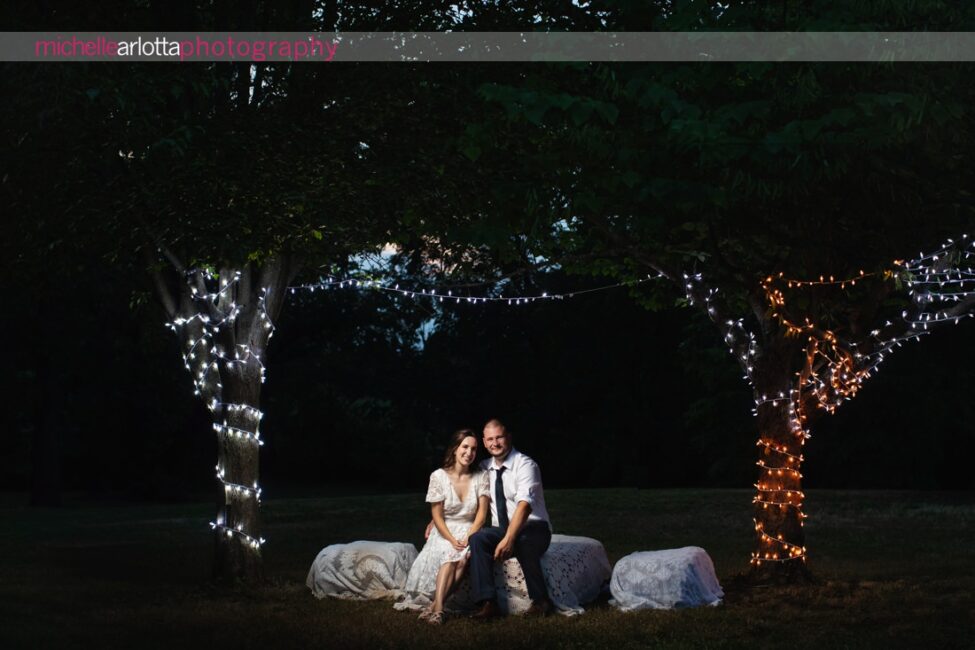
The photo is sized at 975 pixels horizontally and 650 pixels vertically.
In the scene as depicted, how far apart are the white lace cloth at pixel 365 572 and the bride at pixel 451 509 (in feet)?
3.38

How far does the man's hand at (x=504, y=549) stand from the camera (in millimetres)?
12031

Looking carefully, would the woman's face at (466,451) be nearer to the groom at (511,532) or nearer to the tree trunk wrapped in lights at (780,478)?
the groom at (511,532)

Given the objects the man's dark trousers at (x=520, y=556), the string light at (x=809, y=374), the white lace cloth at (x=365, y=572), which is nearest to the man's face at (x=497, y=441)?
the man's dark trousers at (x=520, y=556)

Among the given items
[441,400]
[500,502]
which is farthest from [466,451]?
[441,400]

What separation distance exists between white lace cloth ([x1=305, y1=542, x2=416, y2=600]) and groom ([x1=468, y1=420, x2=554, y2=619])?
1802 mm

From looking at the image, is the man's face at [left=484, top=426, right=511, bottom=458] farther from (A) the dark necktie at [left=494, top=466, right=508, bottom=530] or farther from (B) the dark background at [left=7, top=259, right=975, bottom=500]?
(B) the dark background at [left=7, top=259, right=975, bottom=500]

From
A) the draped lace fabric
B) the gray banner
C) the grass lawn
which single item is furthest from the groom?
the gray banner

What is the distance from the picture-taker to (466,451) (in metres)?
12.6

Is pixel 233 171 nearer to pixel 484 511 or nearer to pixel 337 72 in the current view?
pixel 337 72

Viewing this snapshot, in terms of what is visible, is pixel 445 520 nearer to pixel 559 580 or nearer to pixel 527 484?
pixel 527 484

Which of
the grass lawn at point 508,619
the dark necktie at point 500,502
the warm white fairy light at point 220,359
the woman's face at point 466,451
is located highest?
the warm white fairy light at point 220,359

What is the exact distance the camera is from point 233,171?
527 inches

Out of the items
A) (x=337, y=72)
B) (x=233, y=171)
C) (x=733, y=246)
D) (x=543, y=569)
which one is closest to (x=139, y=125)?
(x=233, y=171)

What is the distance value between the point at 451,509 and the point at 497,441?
2.86 ft
